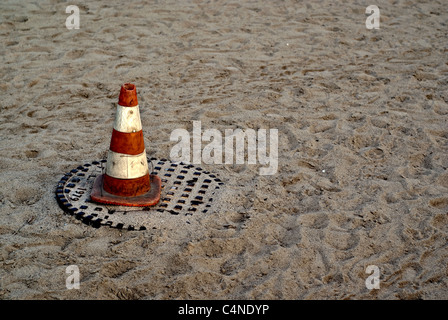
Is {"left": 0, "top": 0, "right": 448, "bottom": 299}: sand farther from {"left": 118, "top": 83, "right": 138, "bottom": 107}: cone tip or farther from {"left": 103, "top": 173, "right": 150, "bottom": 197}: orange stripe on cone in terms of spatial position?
{"left": 118, "top": 83, "right": 138, "bottom": 107}: cone tip

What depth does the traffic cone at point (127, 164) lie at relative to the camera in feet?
11.5

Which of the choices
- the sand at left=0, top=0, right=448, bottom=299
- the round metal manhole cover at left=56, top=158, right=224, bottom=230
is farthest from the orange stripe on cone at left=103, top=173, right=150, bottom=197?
the sand at left=0, top=0, right=448, bottom=299

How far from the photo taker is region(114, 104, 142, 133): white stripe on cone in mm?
3504

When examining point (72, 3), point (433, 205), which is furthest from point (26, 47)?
point (433, 205)

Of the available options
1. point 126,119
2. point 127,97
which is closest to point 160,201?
point 126,119

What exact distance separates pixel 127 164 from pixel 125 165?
0.05 ft

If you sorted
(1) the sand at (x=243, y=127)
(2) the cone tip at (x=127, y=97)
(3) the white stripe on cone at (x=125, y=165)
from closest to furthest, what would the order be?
1. (1) the sand at (x=243, y=127)
2. (2) the cone tip at (x=127, y=97)
3. (3) the white stripe on cone at (x=125, y=165)

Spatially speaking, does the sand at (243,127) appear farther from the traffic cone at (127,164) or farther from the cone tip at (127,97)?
the cone tip at (127,97)

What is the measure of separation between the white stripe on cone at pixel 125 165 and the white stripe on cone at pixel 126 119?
0.19 meters

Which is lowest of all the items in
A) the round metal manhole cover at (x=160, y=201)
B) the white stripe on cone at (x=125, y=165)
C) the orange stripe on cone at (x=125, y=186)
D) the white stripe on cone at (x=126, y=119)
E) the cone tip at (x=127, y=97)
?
the round metal manhole cover at (x=160, y=201)

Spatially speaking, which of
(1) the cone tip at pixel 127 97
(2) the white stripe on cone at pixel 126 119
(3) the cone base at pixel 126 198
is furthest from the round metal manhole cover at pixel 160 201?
(1) the cone tip at pixel 127 97

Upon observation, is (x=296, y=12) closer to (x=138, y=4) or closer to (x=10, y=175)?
(x=138, y=4)

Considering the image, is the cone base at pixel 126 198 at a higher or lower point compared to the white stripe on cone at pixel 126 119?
lower

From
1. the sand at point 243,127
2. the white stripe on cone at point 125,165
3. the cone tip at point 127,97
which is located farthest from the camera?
the white stripe on cone at point 125,165
